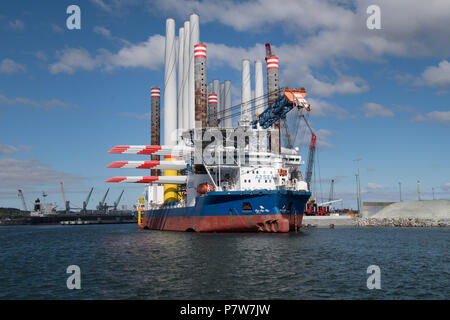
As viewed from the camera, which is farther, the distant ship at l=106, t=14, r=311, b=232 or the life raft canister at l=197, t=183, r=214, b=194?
the life raft canister at l=197, t=183, r=214, b=194

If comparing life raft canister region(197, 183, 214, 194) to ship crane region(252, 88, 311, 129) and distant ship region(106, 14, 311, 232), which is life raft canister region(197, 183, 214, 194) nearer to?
distant ship region(106, 14, 311, 232)

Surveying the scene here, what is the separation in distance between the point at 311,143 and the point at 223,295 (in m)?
103

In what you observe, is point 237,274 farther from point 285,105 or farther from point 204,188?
point 285,105

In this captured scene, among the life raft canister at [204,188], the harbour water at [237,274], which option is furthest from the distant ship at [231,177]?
the harbour water at [237,274]

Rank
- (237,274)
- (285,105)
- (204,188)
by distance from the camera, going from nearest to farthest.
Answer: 1. (237,274)
2. (204,188)
3. (285,105)

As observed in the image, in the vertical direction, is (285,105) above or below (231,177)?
above

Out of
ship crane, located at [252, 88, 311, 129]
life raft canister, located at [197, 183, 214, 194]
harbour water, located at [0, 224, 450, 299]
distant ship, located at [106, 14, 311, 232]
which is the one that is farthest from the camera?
ship crane, located at [252, 88, 311, 129]

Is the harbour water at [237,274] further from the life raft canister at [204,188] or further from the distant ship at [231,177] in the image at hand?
the life raft canister at [204,188]

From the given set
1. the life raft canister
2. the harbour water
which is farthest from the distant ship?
the harbour water

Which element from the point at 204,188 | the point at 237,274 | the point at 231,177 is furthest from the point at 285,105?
the point at 237,274

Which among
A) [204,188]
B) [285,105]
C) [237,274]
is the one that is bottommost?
[237,274]

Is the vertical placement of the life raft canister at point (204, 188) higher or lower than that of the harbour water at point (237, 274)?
higher

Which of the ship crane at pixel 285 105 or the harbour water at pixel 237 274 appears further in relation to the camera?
the ship crane at pixel 285 105
